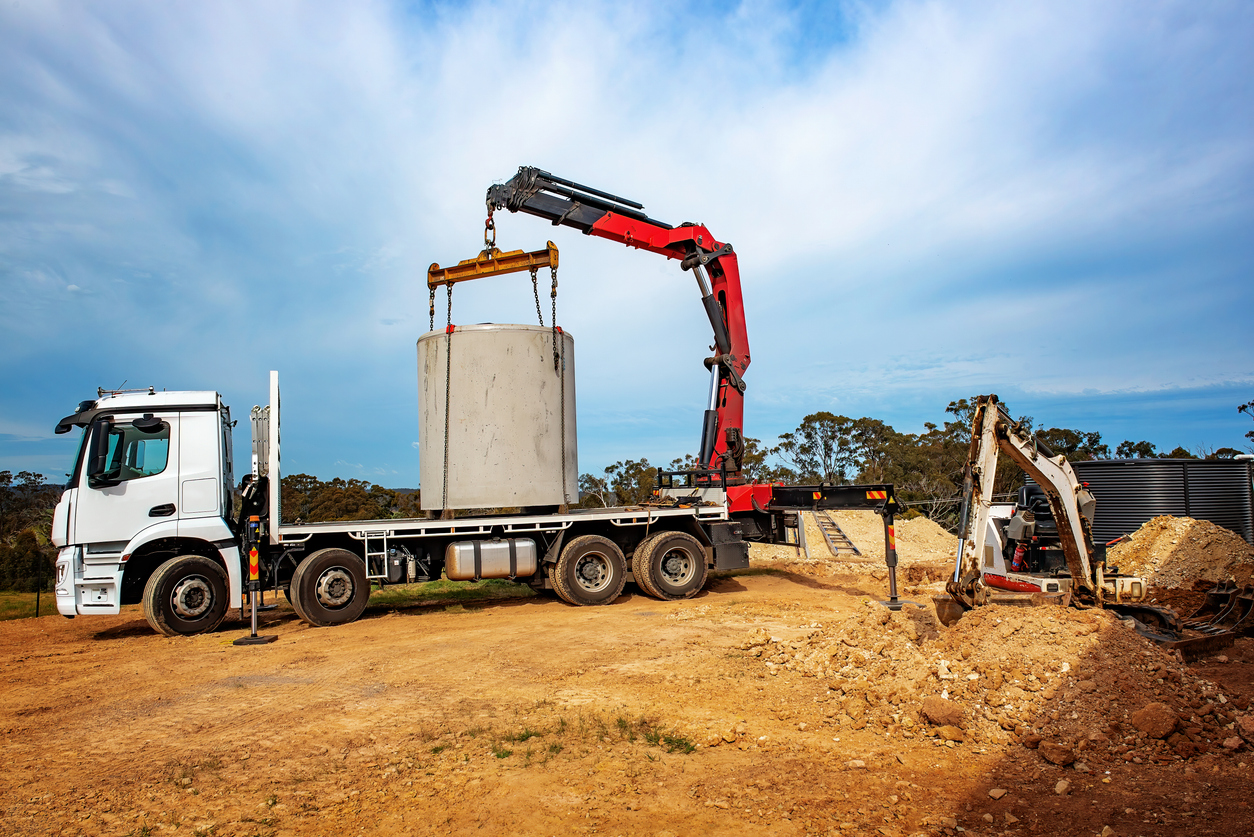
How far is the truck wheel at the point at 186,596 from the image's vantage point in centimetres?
980

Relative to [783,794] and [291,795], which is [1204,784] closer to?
[783,794]

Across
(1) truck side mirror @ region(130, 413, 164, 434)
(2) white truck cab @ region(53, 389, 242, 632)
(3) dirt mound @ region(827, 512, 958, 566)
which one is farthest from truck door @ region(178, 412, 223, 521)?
(3) dirt mound @ region(827, 512, 958, 566)

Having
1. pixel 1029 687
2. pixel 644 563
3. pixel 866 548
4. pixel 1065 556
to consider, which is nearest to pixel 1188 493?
pixel 1065 556

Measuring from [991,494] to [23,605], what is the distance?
645 inches

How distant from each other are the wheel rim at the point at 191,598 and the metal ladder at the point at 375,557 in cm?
196

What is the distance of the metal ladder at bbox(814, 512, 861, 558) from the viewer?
19766mm

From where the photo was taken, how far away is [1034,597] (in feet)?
27.8

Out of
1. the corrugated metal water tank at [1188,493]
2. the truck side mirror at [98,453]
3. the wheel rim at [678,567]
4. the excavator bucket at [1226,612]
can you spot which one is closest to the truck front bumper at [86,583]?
the truck side mirror at [98,453]

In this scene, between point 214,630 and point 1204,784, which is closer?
point 1204,784

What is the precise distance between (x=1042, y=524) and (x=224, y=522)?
10.6 m

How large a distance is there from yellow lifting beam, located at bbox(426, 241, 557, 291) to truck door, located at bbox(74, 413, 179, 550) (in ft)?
13.3

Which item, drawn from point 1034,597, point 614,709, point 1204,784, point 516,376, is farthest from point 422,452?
point 1204,784

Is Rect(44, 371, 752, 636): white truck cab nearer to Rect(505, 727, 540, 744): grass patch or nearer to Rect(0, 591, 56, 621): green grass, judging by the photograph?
Rect(0, 591, 56, 621): green grass

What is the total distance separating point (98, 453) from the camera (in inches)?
381
